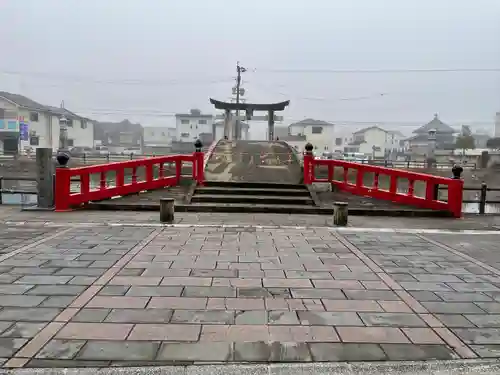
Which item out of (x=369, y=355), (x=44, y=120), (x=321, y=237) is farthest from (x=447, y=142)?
(x=369, y=355)

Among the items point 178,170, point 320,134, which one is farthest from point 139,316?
point 320,134

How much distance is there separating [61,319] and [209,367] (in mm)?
1485

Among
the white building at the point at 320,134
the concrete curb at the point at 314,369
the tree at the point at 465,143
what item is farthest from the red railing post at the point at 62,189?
A: the tree at the point at 465,143

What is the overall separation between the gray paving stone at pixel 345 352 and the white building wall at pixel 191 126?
162ft

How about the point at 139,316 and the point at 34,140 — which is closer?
the point at 139,316

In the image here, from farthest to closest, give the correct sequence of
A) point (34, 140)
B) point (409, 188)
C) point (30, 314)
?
point (34, 140) < point (409, 188) < point (30, 314)

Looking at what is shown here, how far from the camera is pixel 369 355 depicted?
2.88 m

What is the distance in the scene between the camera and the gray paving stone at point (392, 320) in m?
3.39

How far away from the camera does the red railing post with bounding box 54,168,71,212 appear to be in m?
8.60

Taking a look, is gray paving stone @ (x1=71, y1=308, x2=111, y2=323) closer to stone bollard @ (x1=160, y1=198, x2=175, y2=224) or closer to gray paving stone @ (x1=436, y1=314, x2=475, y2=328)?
gray paving stone @ (x1=436, y1=314, x2=475, y2=328)

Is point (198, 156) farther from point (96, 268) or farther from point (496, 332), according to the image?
point (496, 332)

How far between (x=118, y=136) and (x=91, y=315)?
2336 inches

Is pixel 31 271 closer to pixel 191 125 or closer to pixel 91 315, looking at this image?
pixel 91 315

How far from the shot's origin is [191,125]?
51500mm
